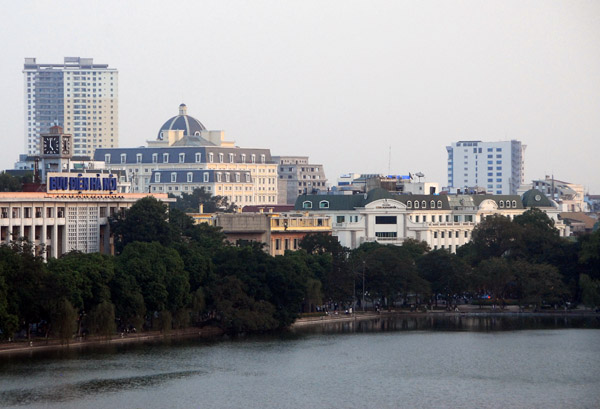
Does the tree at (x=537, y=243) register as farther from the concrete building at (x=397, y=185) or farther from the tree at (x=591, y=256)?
the concrete building at (x=397, y=185)

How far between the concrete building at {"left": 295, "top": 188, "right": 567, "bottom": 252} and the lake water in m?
43.0

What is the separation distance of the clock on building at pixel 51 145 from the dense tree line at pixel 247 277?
733 cm

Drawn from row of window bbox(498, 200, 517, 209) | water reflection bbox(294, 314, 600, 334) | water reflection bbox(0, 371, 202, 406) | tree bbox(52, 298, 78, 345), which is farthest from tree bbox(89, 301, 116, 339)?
row of window bbox(498, 200, 517, 209)

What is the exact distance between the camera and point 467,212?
15038 cm

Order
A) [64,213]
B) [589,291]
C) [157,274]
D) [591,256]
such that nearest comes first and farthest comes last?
[157,274] < [64,213] < [589,291] < [591,256]

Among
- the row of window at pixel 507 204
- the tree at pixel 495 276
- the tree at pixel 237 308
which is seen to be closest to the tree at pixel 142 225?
the tree at pixel 237 308

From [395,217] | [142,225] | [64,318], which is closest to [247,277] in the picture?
[142,225]

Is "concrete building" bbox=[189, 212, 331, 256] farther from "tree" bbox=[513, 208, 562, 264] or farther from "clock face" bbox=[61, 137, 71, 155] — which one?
"tree" bbox=[513, 208, 562, 264]

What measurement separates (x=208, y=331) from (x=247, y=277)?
4955 millimetres

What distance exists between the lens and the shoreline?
79188 millimetres

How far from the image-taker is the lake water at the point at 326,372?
2616 inches

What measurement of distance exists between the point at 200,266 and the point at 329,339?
1029 centimetres

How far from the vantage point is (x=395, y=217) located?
461 ft

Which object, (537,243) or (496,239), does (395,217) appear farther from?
(537,243)
